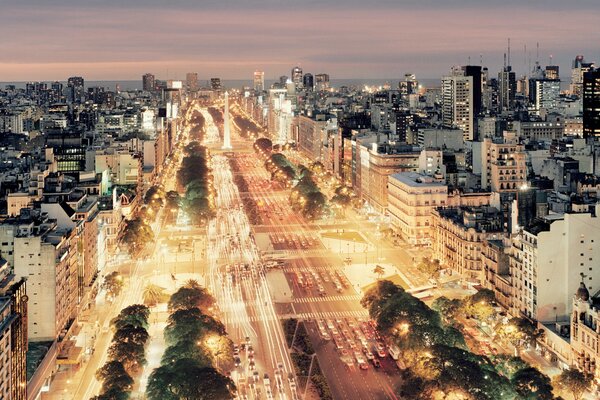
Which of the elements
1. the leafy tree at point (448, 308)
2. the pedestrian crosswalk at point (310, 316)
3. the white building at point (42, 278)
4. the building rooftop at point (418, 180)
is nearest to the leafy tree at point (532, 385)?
the leafy tree at point (448, 308)

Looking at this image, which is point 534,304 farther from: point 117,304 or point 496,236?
point 117,304

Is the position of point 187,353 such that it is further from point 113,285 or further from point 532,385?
point 113,285

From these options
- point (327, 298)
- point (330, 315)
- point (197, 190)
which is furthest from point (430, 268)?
point (197, 190)

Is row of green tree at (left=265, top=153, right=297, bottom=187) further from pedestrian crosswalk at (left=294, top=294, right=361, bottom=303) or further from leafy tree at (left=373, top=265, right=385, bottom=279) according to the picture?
pedestrian crosswalk at (left=294, top=294, right=361, bottom=303)

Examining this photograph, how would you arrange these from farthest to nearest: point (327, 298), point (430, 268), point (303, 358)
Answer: point (430, 268) → point (327, 298) → point (303, 358)

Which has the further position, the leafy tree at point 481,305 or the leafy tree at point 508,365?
the leafy tree at point 481,305

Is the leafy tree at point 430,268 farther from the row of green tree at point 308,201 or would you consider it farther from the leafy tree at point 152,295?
the row of green tree at point 308,201
